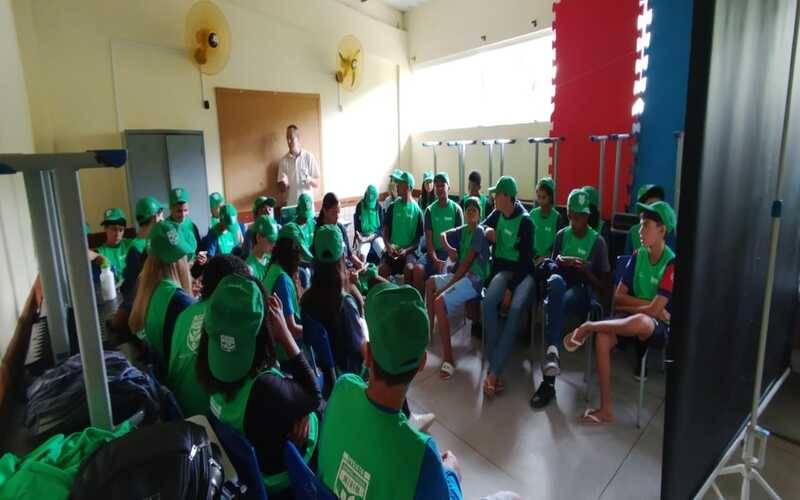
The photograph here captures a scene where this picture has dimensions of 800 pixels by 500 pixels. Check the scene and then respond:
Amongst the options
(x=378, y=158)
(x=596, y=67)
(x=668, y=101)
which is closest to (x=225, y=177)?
(x=378, y=158)

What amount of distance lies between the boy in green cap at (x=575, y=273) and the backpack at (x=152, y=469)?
2231mm

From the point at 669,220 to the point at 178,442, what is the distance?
98.2 inches

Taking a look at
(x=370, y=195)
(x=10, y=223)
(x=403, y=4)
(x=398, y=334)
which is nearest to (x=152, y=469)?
(x=398, y=334)

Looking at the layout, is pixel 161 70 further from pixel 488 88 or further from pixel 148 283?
pixel 488 88

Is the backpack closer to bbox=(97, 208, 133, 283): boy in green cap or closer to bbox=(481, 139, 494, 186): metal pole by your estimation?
bbox=(97, 208, 133, 283): boy in green cap

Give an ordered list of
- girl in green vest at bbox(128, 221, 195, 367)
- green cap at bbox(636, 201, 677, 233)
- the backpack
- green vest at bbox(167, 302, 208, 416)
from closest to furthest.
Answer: the backpack, green vest at bbox(167, 302, 208, 416), girl in green vest at bbox(128, 221, 195, 367), green cap at bbox(636, 201, 677, 233)

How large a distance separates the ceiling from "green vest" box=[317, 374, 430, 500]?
6972 millimetres

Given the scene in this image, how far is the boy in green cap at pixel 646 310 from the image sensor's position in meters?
2.34

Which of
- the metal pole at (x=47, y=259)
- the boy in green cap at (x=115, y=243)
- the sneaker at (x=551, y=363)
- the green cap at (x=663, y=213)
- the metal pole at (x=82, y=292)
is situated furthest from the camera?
the boy in green cap at (x=115, y=243)

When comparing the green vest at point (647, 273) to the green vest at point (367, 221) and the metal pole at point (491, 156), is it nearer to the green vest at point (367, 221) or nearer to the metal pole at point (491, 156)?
the green vest at point (367, 221)

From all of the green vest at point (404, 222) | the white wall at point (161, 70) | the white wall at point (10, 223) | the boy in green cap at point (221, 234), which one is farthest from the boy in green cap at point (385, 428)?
the white wall at point (161, 70)

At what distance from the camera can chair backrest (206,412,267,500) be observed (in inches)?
40.6

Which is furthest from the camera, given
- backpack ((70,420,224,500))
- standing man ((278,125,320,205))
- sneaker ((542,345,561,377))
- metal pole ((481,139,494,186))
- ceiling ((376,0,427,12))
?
ceiling ((376,0,427,12))

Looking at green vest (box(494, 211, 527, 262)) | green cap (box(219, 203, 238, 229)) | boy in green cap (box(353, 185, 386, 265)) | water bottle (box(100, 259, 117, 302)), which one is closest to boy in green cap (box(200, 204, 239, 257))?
green cap (box(219, 203, 238, 229))
